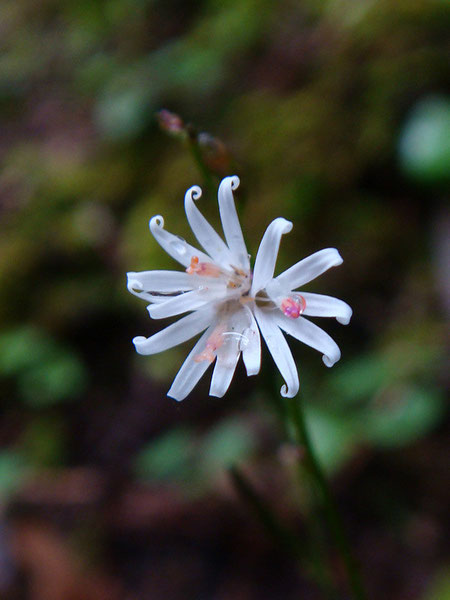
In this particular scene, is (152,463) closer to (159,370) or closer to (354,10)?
(159,370)

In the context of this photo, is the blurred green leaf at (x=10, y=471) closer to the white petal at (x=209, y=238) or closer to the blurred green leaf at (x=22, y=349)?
the blurred green leaf at (x=22, y=349)

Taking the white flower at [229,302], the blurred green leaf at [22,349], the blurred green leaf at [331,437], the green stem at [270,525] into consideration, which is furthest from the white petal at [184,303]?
the blurred green leaf at [22,349]

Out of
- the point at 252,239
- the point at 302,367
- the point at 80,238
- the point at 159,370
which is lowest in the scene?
the point at 302,367

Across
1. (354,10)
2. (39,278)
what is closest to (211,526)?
(39,278)

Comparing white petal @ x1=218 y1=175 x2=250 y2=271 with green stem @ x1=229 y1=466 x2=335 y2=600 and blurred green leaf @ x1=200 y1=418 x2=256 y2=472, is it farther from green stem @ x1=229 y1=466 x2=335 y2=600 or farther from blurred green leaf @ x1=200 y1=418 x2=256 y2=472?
blurred green leaf @ x1=200 y1=418 x2=256 y2=472

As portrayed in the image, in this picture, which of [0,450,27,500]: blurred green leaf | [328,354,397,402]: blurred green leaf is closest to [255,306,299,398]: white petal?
[328,354,397,402]: blurred green leaf
